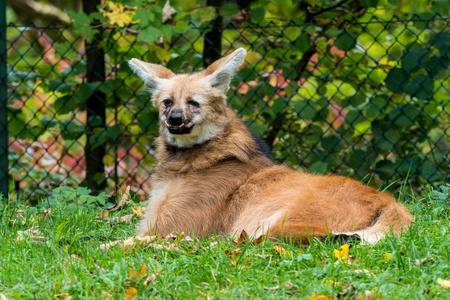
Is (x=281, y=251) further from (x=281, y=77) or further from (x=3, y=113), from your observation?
(x=3, y=113)

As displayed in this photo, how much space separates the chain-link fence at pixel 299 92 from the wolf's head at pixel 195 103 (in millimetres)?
862

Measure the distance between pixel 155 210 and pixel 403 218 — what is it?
55.8 inches

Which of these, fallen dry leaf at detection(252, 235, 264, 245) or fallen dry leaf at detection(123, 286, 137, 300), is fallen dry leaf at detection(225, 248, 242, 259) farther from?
fallen dry leaf at detection(123, 286, 137, 300)

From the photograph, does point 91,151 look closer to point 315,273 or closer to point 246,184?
point 246,184

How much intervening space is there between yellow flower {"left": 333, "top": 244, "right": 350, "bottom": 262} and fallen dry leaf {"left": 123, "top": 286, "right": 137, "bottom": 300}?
34.3 inches

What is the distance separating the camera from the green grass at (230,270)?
2139 millimetres

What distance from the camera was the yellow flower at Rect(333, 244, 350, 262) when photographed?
2387 mm

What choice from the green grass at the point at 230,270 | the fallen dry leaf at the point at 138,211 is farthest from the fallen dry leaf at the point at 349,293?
the fallen dry leaf at the point at 138,211

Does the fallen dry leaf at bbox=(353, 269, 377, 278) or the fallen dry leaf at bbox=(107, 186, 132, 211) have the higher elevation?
the fallen dry leaf at bbox=(353, 269, 377, 278)


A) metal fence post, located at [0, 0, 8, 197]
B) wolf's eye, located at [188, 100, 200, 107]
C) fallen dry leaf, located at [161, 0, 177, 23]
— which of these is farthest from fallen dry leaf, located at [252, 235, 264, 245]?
metal fence post, located at [0, 0, 8, 197]

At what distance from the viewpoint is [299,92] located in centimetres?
525

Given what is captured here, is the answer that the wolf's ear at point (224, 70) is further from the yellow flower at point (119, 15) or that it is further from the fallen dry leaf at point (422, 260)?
the fallen dry leaf at point (422, 260)

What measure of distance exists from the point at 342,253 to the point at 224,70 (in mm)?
1699

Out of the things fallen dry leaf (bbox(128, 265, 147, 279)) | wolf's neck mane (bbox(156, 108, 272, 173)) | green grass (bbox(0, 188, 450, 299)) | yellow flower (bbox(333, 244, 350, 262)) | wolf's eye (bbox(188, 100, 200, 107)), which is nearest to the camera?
green grass (bbox(0, 188, 450, 299))
